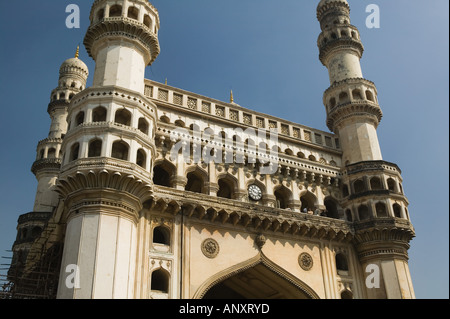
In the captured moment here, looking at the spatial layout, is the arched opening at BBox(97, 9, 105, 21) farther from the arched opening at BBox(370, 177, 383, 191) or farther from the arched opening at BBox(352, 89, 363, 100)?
the arched opening at BBox(370, 177, 383, 191)

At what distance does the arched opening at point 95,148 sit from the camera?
19.0 metres

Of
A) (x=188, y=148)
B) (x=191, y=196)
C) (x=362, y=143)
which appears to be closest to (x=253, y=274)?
(x=191, y=196)

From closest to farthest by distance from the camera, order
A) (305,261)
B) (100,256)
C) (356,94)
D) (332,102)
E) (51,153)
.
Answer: (100,256) → (305,261) → (356,94) → (332,102) → (51,153)

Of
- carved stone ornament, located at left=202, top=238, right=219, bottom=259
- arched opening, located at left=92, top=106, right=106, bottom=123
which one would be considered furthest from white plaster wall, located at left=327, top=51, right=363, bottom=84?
arched opening, located at left=92, top=106, right=106, bottom=123

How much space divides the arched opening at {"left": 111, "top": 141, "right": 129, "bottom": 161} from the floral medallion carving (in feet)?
16.3

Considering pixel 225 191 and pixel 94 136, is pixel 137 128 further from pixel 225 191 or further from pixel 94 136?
pixel 225 191

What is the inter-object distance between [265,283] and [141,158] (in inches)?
322

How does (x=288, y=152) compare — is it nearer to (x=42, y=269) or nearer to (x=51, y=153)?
(x=42, y=269)

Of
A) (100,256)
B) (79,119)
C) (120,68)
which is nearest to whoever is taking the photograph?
(100,256)

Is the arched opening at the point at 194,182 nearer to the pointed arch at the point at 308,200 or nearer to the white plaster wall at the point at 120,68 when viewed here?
the white plaster wall at the point at 120,68

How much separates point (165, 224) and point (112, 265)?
3586 millimetres

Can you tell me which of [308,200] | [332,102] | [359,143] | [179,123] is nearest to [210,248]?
[179,123]

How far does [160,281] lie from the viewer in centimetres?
1938

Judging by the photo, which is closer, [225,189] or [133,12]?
[133,12]
